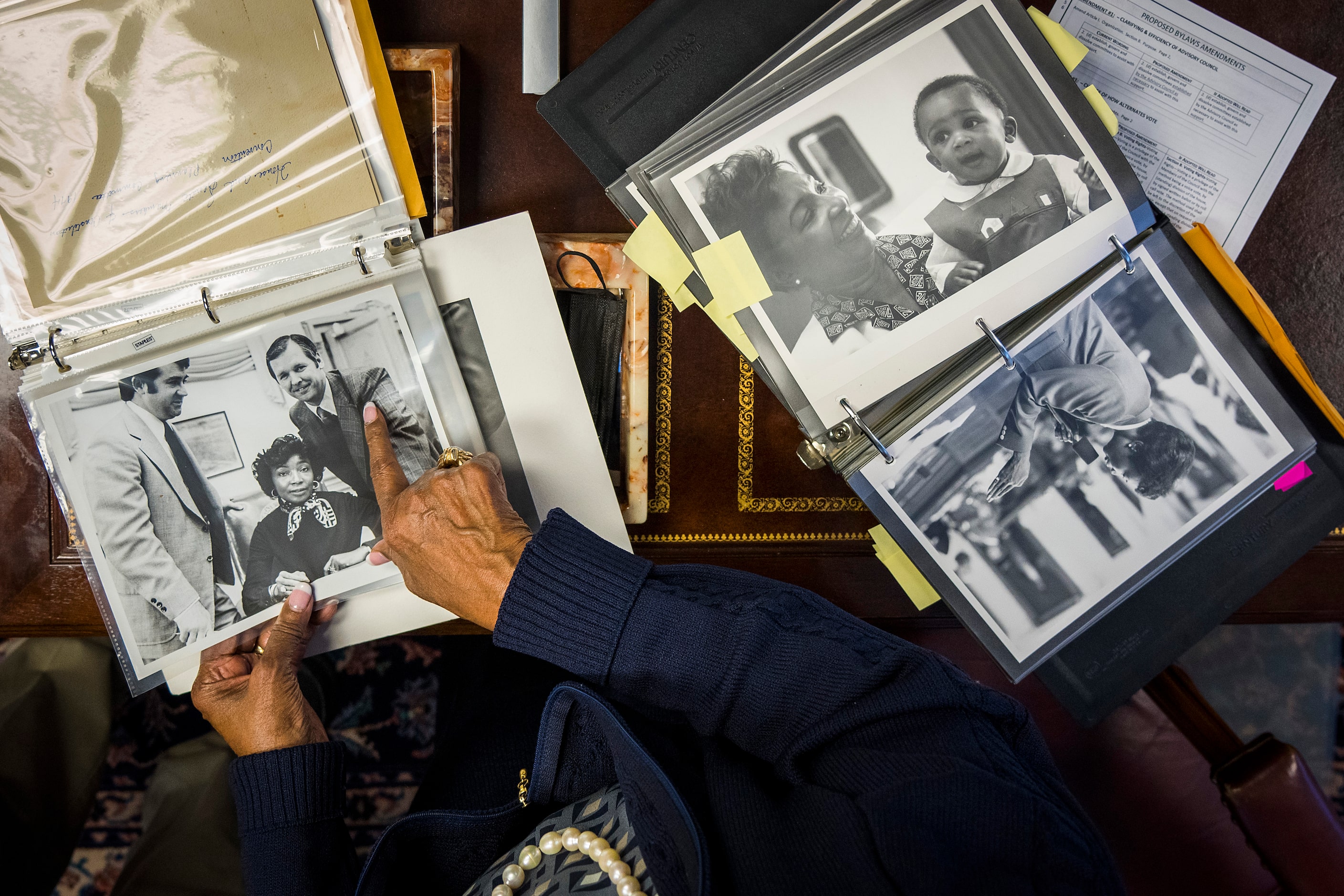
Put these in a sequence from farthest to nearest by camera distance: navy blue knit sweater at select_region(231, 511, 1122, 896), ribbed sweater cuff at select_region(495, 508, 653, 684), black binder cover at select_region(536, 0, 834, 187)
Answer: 1. black binder cover at select_region(536, 0, 834, 187)
2. ribbed sweater cuff at select_region(495, 508, 653, 684)
3. navy blue knit sweater at select_region(231, 511, 1122, 896)

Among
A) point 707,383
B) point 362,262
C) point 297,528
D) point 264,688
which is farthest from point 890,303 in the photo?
point 264,688

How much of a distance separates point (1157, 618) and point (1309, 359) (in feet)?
1.12

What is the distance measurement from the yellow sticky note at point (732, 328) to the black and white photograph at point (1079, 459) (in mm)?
177

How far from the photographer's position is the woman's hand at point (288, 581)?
2.49 feet

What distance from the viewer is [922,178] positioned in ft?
2.34

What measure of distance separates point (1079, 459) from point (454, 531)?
25.4 inches

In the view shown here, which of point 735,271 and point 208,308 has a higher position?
point 208,308

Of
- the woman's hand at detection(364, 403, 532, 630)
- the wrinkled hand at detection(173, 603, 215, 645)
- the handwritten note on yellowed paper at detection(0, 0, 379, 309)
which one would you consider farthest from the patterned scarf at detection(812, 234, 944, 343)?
the wrinkled hand at detection(173, 603, 215, 645)

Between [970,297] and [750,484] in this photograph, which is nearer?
[970,297]

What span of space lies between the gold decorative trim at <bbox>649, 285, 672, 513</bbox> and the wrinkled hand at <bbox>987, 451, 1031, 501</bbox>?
1.13 ft

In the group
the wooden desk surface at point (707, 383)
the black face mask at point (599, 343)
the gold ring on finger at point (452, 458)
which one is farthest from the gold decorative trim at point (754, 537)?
the gold ring on finger at point (452, 458)

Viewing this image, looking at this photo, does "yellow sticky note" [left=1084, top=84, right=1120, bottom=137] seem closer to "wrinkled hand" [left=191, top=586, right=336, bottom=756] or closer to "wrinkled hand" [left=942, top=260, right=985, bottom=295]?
"wrinkled hand" [left=942, top=260, right=985, bottom=295]

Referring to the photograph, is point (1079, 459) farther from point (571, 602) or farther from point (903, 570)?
point (571, 602)

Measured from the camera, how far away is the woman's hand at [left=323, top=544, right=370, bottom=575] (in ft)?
→ 2.50
